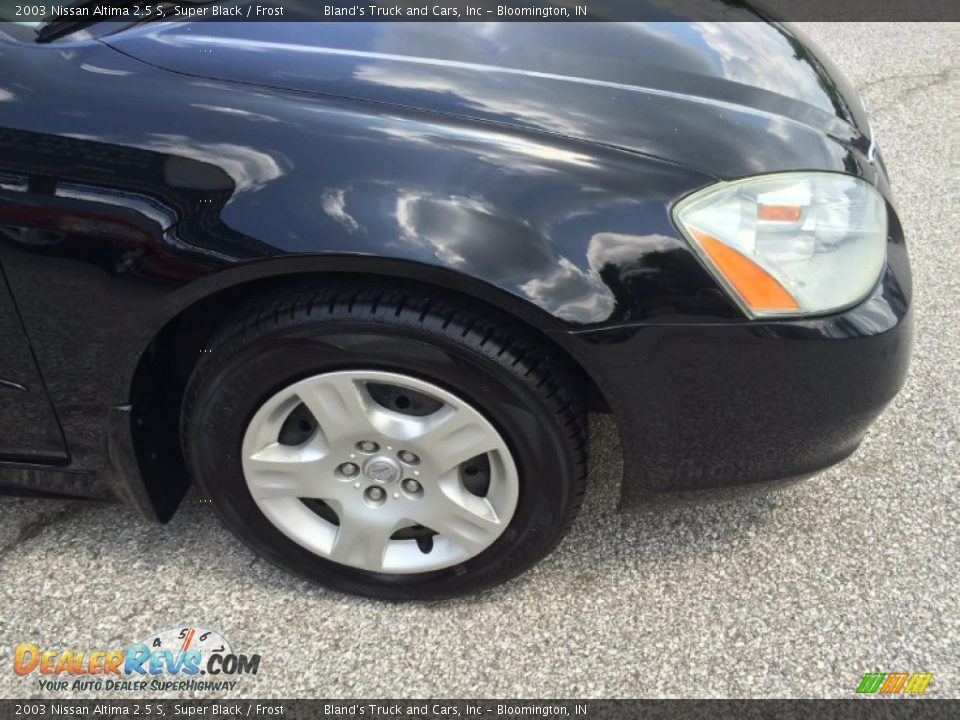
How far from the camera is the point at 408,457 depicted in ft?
5.70

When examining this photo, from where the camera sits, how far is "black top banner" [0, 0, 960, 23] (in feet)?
5.80

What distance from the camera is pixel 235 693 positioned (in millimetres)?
1774

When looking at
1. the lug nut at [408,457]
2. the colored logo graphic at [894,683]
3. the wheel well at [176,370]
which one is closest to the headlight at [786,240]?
the wheel well at [176,370]

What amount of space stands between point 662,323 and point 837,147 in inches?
23.3

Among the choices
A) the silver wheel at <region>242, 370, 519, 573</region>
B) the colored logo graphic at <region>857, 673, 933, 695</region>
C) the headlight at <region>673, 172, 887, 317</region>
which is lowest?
the colored logo graphic at <region>857, 673, 933, 695</region>

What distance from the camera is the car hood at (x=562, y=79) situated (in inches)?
61.7

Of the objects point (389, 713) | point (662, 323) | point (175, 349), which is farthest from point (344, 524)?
point (662, 323)

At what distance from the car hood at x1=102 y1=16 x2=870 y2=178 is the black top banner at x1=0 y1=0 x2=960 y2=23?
0.05 metres

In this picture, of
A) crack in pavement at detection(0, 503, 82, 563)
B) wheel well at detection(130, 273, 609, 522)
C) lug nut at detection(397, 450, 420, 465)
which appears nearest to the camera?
wheel well at detection(130, 273, 609, 522)

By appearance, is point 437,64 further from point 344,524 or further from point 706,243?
point 344,524

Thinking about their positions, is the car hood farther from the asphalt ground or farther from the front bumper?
the asphalt ground

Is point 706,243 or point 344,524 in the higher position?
point 706,243

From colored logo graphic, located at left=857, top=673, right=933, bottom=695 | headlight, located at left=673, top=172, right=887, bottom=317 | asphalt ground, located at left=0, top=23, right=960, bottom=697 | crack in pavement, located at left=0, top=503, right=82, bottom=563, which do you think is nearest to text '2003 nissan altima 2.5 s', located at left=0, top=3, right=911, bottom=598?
headlight, located at left=673, top=172, right=887, bottom=317

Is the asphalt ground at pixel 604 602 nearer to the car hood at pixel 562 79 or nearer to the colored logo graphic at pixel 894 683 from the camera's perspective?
the colored logo graphic at pixel 894 683
